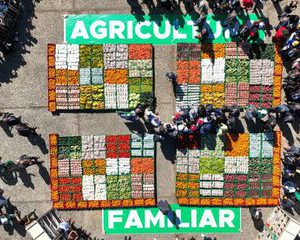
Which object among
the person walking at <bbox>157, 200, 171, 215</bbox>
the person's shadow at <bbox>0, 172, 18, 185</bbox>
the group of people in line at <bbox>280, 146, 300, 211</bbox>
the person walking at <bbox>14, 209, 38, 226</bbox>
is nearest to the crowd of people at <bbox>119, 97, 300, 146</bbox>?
the group of people in line at <bbox>280, 146, 300, 211</bbox>

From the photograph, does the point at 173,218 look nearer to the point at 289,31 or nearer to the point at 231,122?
the point at 231,122

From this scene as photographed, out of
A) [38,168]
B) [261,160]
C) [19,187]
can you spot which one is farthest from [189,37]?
[19,187]

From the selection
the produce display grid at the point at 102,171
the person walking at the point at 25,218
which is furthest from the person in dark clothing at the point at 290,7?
the person walking at the point at 25,218

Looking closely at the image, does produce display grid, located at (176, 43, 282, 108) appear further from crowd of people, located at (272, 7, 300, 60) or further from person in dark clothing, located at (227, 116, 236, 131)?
person in dark clothing, located at (227, 116, 236, 131)

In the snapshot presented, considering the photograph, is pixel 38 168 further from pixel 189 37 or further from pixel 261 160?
pixel 261 160

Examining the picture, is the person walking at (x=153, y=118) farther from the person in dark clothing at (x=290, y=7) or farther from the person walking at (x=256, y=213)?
the person in dark clothing at (x=290, y=7)

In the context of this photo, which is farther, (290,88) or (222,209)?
(222,209)

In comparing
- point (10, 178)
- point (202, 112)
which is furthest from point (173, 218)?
point (10, 178)
